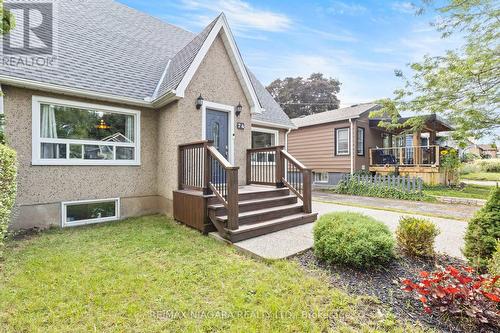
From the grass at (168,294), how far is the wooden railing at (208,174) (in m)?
0.90

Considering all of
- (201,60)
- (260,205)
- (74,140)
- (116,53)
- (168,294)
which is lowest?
(168,294)

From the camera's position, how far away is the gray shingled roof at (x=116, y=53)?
6.33 meters

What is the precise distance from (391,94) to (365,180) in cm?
552

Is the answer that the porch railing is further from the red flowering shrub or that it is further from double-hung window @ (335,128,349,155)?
the red flowering shrub

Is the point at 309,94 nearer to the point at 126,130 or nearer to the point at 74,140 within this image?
the point at 126,130

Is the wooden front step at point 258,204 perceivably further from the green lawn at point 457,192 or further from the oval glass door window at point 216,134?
the green lawn at point 457,192

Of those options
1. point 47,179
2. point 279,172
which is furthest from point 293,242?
point 47,179

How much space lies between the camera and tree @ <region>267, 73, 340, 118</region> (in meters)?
34.3

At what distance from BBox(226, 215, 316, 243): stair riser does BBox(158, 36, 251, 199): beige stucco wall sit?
2626 mm

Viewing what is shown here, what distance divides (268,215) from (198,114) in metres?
3.39

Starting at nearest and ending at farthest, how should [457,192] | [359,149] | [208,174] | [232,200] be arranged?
1. [232,200]
2. [208,174]
3. [457,192]
4. [359,149]

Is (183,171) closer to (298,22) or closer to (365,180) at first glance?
(298,22)

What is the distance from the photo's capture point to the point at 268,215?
5676 millimetres

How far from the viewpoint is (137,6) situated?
11195 millimetres
